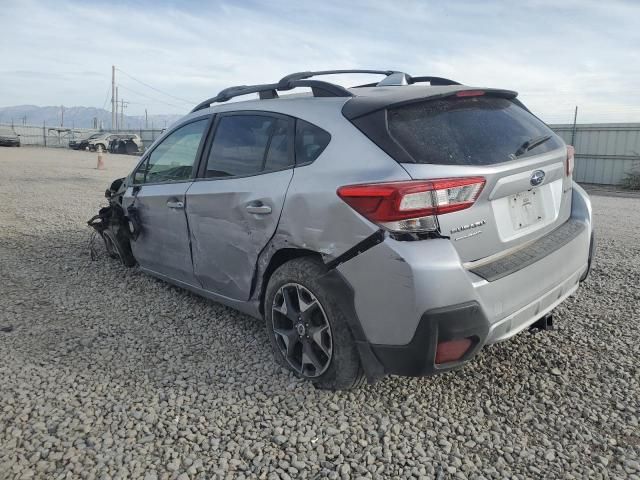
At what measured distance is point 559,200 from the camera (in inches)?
123

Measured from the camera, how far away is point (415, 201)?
2387 millimetres

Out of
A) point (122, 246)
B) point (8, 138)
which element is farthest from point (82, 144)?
point (122, 246)

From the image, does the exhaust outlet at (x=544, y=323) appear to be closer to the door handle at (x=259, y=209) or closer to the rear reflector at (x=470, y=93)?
the rear reflector at (x=470, y=93)

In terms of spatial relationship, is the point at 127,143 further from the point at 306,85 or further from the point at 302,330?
the point at 302,330

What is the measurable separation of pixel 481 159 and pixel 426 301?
0.80 metres

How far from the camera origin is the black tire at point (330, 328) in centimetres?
271

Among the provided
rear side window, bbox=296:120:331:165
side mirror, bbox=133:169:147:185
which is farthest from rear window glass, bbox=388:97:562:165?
side mirror, bbox=133:169:147:185

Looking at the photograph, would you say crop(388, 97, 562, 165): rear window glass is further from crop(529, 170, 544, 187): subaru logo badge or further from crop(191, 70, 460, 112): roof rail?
crop(191, 70, 460, 112): roof rail

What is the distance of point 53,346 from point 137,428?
1.30 m

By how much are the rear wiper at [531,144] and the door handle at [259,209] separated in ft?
4.66

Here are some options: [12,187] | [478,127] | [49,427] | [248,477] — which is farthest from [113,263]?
[12,187]

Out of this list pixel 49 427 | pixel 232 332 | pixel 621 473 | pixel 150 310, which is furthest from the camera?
pixel 150 310

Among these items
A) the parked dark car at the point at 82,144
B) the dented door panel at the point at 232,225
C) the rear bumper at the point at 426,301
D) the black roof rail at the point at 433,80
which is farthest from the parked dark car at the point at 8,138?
the rear bumper at the point at 426,301

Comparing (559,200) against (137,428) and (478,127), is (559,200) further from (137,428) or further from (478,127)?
(137,428)
